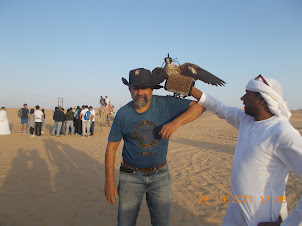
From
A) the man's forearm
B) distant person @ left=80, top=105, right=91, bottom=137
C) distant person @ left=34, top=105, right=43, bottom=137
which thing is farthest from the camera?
distant person @ left=80, top=105, right=91, bottom=137

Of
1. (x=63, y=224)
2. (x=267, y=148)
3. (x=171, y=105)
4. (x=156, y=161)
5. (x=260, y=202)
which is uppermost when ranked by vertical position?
(x=171, y=105)

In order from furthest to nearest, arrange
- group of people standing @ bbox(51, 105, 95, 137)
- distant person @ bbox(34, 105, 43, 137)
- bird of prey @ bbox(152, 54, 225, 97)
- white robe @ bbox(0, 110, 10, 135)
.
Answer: white robe @ bbox(0, 110, 10, 135), group of people standing @ bbox(51, 105, 95, 137), distant person @ bbox(34, 105, 43, 137), bird of prey @ bbox(152, 54, 225, 97)

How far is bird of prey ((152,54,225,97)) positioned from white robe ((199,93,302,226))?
666 millimetres

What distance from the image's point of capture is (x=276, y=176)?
1.60m

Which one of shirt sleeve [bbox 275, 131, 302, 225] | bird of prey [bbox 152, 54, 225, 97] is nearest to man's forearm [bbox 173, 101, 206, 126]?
bird of prey [bbox 152, 54, 225, 97]

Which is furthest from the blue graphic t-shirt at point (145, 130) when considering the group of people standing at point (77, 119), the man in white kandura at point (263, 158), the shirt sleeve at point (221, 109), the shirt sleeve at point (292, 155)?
the group of people standing at point (77, 119)

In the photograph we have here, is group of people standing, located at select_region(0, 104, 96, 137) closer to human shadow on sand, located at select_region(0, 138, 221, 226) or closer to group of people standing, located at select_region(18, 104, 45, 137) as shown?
group of people standing, located at select_region(18, 104, 45, 137)

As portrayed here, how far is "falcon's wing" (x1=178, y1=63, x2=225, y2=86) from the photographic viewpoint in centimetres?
452

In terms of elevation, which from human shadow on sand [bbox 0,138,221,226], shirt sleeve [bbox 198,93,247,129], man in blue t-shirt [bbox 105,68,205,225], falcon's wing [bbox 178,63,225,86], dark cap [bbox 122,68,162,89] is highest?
falcon's wing [bbox 178,63,225,86]

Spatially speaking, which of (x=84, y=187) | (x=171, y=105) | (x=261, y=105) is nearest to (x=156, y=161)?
(x=171, y=105)

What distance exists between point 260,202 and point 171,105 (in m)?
1.21

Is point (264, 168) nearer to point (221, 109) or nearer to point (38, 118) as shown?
point (221, 109)

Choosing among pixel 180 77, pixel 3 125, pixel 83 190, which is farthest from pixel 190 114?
pixel 3 125

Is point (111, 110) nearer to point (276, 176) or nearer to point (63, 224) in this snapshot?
point (63, 224)
